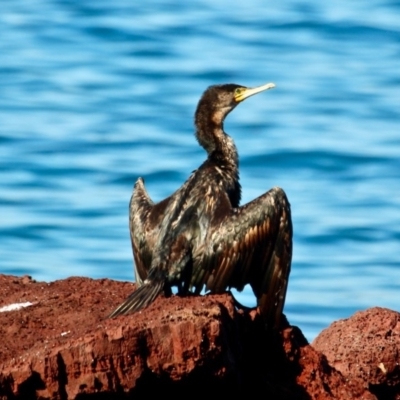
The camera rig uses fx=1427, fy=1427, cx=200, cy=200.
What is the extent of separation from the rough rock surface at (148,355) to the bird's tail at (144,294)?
0.40 ft

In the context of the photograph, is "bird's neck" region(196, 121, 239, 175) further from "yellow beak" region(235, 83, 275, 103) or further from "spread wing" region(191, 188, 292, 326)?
"spread wing" region(191, 188, 292, 326)

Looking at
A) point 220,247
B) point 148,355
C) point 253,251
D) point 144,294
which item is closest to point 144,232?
point 220,247

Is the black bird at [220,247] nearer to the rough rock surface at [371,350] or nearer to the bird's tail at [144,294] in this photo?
the bird's tail at [144,294]

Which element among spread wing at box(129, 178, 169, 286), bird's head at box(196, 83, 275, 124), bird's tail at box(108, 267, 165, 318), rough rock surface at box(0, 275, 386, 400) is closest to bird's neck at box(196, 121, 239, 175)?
bird's head at box(196, 83, 275, 124)

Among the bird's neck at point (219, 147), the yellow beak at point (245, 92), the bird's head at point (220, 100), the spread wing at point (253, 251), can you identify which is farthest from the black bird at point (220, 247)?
the yellow beak at point (245, 92)

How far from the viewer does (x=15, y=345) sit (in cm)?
679

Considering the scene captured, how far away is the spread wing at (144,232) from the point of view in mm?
8398

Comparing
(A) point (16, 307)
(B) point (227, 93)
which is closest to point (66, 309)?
(A) point (16, 307)

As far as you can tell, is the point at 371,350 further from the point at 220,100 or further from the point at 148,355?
the point at 220,100

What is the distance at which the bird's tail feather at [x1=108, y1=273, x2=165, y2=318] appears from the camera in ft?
23.4

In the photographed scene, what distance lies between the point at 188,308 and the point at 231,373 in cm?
35

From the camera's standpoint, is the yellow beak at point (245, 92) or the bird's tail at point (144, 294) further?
the yellow beak at point (245, 92)

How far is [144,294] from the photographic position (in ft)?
24.5

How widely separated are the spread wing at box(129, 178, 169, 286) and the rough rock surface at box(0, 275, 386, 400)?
1.14m
